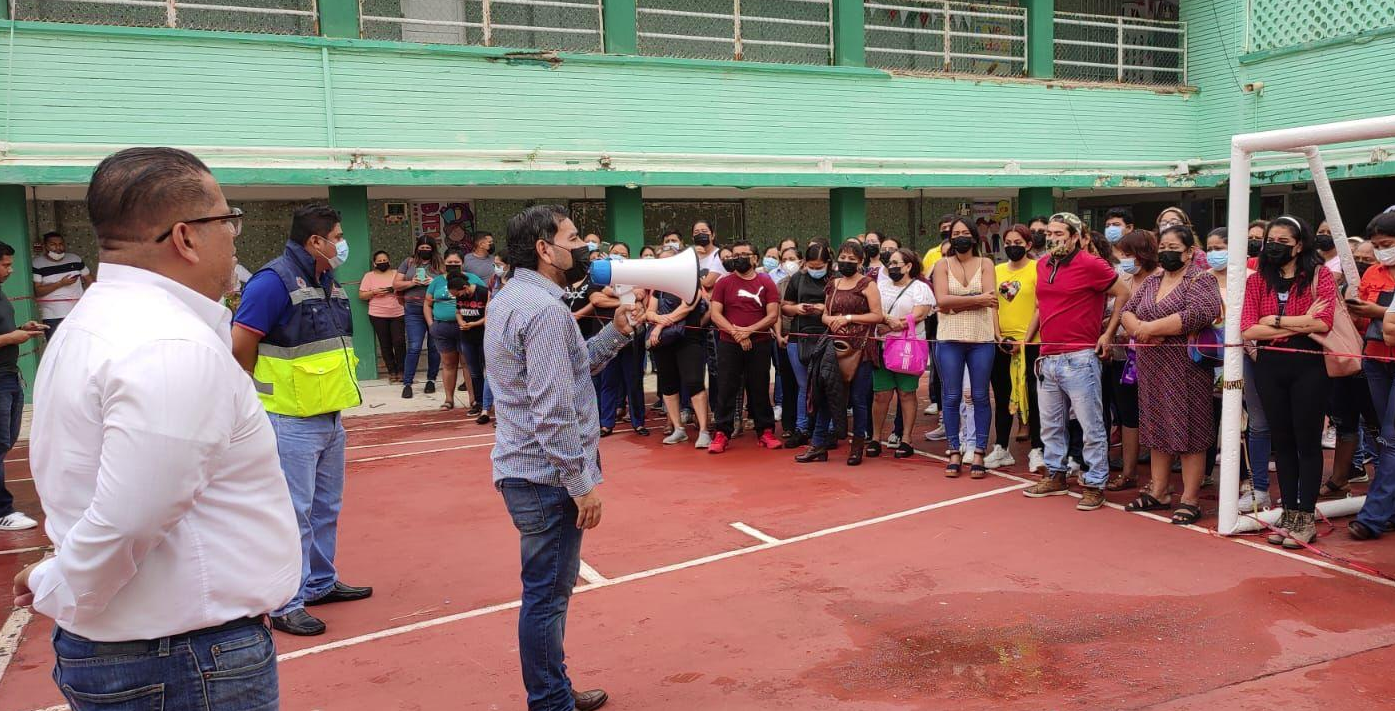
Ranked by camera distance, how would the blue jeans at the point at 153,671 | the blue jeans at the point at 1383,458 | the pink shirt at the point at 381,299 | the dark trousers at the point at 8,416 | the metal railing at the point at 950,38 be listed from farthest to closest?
the metal railing at the point at 950,38, the pink shirt at the point at 381,299, the dark trousers at the point at 8,416, the blue jeans at the point at 1383,458, the blue jeans at the point at 153,671

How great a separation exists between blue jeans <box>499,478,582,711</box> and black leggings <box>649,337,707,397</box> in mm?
5585

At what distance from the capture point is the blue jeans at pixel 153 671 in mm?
1979

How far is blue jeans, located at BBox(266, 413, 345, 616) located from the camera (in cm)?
472

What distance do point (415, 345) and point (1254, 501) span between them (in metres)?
9.70

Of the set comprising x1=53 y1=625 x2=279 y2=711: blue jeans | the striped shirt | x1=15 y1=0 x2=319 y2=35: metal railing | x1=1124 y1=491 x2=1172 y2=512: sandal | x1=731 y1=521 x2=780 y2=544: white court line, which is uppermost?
x1=15 y1=0 x2=319 y2=35: metal railing

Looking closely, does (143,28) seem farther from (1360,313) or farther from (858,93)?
(1360,313)

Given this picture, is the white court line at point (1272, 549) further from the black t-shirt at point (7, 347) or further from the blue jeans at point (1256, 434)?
the black t-shirt at point (7, 347)

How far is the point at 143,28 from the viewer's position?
12.1 m

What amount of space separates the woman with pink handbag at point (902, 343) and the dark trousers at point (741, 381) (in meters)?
1.08

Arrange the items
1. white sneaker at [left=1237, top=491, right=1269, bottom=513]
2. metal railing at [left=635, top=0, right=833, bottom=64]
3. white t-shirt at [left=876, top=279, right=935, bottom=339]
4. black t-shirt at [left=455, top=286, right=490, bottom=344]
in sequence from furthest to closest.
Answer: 1. metal railing at [left=635, top=0, right=833, bottom=64]
2. black t-shirt at [left=455, top=286, right=490, bottom=344]
3. white t-shirt at [left=876, top=279, right=935, bottom=339]
4. white sneaker at [left=1237, top=491, right=1269, bottom=513]

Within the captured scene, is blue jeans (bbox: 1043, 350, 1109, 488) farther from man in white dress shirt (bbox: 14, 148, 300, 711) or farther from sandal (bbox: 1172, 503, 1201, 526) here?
man in white dress shirt (bbox: 14, 148, 300, 711)

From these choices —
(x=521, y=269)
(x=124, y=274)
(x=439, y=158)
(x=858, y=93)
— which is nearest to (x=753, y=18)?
(x=858, y=93)

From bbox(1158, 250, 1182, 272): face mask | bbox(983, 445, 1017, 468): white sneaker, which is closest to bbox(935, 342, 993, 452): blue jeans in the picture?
bbox(983, 445, 1017, 468): white sneaker

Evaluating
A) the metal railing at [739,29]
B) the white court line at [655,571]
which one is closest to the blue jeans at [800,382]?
the white court line at [655,571]
